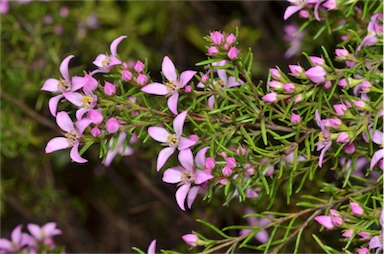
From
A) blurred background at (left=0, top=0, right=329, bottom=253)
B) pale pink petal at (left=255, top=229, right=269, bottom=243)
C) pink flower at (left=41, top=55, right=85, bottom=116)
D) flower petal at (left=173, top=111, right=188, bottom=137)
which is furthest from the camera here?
blurred background at (left=0, top=0, right=329, bottom=253)

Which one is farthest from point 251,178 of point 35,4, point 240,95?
point 35,4

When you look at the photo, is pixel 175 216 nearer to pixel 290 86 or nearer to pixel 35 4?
pixel 35 4

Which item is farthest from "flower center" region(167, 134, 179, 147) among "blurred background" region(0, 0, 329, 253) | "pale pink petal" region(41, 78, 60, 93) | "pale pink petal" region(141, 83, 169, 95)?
"blurred background" region(0, 0, 329, 253)

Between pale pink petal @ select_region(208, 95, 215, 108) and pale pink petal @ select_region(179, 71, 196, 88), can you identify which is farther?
pale pink petal @ select_region(208, 95, 215, 108)

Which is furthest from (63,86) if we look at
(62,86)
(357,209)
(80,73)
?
(80,73)

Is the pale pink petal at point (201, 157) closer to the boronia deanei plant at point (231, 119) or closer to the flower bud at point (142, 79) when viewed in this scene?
the boronia deanei plant at point (231, 119)

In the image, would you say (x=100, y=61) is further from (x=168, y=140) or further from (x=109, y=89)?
(x=168, y=140)

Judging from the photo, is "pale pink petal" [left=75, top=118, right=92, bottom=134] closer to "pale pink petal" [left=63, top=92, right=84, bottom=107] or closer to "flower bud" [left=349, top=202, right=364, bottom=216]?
"pale pink petal" [left=63, top=92, right=84, bottom=107]

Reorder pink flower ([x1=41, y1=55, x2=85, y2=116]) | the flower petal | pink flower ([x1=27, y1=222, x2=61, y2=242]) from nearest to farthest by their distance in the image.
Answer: the flower petal → pink flower ([x1=41, y1=55, x2=85, y2=116]) → pink flower ([x1=27, y1=222, x2=61, y2=242])
